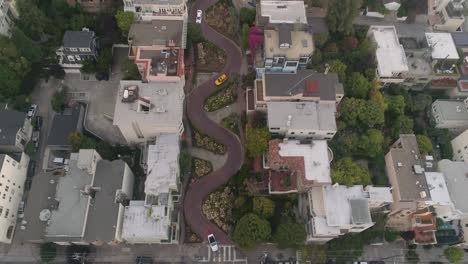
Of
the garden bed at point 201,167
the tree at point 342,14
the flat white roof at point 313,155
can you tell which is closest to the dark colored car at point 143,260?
the garden bed at point 201,167

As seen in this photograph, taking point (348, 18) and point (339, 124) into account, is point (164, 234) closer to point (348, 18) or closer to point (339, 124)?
point (339, 124)

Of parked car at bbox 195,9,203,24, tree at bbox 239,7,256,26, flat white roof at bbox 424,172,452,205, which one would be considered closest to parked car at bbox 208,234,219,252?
flat white roof at bbox 424,172,452,205

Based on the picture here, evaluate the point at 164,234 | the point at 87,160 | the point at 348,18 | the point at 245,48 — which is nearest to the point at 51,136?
the point at 87,160

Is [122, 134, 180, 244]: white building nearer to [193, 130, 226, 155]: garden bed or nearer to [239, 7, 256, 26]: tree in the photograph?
[193, 130, 226, 155]: garden bed

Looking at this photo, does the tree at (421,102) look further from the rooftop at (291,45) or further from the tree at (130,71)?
the tree at (130,71)

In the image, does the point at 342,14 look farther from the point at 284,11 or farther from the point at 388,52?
the point at 388,52

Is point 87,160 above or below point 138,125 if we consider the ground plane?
below
